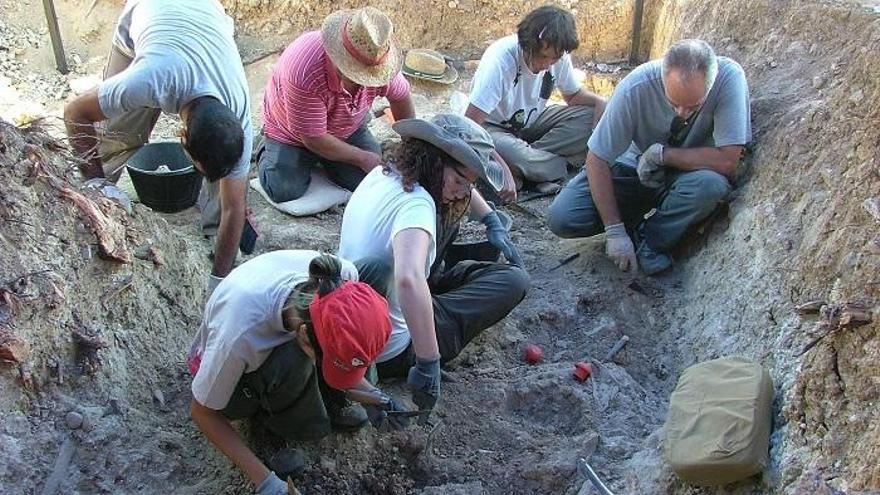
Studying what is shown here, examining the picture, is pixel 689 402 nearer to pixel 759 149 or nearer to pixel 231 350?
pixel 231 350

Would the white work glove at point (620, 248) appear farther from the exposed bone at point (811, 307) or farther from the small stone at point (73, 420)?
the small stone at point (73, 420)

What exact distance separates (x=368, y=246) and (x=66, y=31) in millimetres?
4679

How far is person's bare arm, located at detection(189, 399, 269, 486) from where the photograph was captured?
7.71ft

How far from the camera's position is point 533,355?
3365 millimetres

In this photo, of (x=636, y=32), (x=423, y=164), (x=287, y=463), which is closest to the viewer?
(x=287, y=463)

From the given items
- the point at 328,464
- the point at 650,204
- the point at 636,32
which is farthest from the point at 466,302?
the point at 636,32

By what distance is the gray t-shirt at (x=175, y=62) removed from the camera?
3.11 m

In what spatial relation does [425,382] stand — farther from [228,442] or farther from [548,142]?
[548,142]

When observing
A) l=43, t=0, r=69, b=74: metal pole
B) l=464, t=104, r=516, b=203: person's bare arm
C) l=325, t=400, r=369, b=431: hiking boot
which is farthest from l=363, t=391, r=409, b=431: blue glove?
l=43, t=0, r=69, b=74: metal pole

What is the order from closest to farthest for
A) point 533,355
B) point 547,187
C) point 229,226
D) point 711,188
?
point 533,355 < point 229,226 < point 711,188 < point 547,187

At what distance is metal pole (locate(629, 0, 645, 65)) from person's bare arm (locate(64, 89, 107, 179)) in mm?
4252

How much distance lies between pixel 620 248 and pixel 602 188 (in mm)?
290

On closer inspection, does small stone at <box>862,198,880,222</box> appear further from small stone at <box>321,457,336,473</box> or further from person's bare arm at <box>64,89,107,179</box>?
person's bare arm at <box>64,89,107,179</box>

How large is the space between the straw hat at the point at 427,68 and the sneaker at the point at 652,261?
2.64 meters
